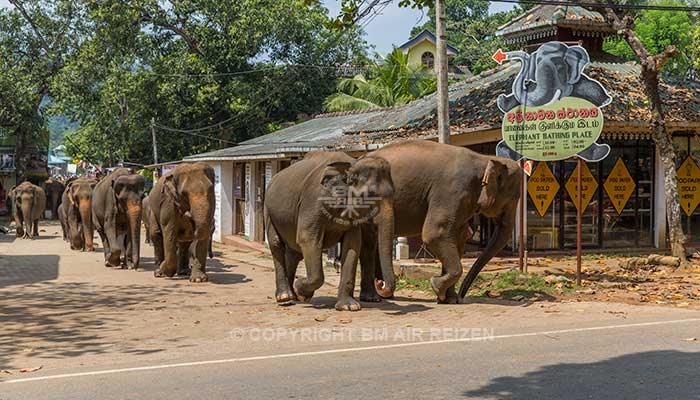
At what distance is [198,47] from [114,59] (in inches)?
143

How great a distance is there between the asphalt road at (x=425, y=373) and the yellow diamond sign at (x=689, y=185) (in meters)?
11.5

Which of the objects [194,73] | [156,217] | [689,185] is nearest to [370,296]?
[156,217]

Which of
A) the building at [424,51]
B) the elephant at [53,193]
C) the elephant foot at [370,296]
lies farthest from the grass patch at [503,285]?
the building at [424,51]

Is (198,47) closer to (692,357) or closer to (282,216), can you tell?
(282,216)

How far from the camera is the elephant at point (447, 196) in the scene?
11.5 m

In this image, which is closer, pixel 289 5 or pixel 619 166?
pixel 619 166

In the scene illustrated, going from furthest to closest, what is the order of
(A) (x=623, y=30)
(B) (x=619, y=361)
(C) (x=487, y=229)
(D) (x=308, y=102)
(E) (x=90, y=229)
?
(D) (x=308, y=102) < (E) (x=90, y=229) < (C) (x=487, y=229) < (A) (x=623, y=30) < (B) (x=619, y=361)

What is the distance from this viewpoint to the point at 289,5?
116 ft

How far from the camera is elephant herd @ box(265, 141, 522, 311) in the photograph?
11047 mm

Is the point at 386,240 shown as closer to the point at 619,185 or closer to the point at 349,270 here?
the point at 349,270

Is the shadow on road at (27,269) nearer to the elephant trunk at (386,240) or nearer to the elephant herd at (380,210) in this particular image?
the elephant herd at (380,210)

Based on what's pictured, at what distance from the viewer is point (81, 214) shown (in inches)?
870

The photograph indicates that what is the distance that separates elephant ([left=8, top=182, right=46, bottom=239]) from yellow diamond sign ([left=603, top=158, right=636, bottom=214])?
1945cm

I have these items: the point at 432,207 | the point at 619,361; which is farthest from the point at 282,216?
the point at 619,361
